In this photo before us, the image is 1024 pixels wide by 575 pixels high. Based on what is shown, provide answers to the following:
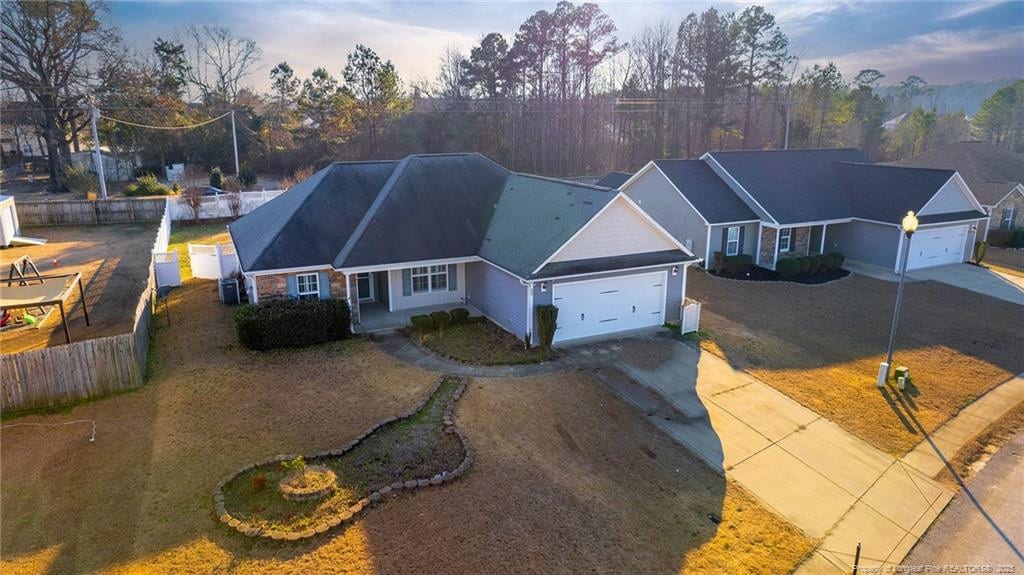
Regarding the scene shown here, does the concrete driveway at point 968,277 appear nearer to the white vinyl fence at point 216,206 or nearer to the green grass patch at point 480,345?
the green grass patch at point 480,345

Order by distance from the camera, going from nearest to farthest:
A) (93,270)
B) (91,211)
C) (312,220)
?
1. (312,220)
2. (93,270)
3. (91,211)

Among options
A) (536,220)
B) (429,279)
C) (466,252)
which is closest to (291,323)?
(429,279)

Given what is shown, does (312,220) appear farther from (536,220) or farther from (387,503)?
(387,503)

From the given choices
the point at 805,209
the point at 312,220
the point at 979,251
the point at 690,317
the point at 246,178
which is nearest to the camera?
the point at 690,317

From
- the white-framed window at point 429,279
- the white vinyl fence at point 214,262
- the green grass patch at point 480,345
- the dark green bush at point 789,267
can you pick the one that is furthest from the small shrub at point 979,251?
the white vinyl fence at point 214,262

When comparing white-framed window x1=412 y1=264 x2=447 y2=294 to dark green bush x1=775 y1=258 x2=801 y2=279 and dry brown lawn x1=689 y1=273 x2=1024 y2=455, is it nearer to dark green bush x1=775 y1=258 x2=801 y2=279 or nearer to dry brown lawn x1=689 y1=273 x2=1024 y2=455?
dry brown lawn x1=689 y1=273 x2=1024 y2=455

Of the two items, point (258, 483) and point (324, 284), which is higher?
point (324, 284)

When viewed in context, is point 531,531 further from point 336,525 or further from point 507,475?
point 336,525
